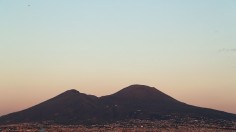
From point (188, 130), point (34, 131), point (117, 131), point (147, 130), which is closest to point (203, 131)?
point (188, 130)

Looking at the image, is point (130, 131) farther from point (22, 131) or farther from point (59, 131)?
point (22, 131)

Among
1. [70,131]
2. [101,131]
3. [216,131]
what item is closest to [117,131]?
[101,131]

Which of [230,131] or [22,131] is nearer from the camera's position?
[22,131]

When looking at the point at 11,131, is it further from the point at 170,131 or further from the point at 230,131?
the point at 230,131

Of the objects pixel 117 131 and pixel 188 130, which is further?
pixel 188 130

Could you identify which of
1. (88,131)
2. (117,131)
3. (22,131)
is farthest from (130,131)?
(22,131)

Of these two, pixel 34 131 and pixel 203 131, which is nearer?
pixel 34 131

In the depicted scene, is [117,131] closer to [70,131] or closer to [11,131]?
[70,131]
